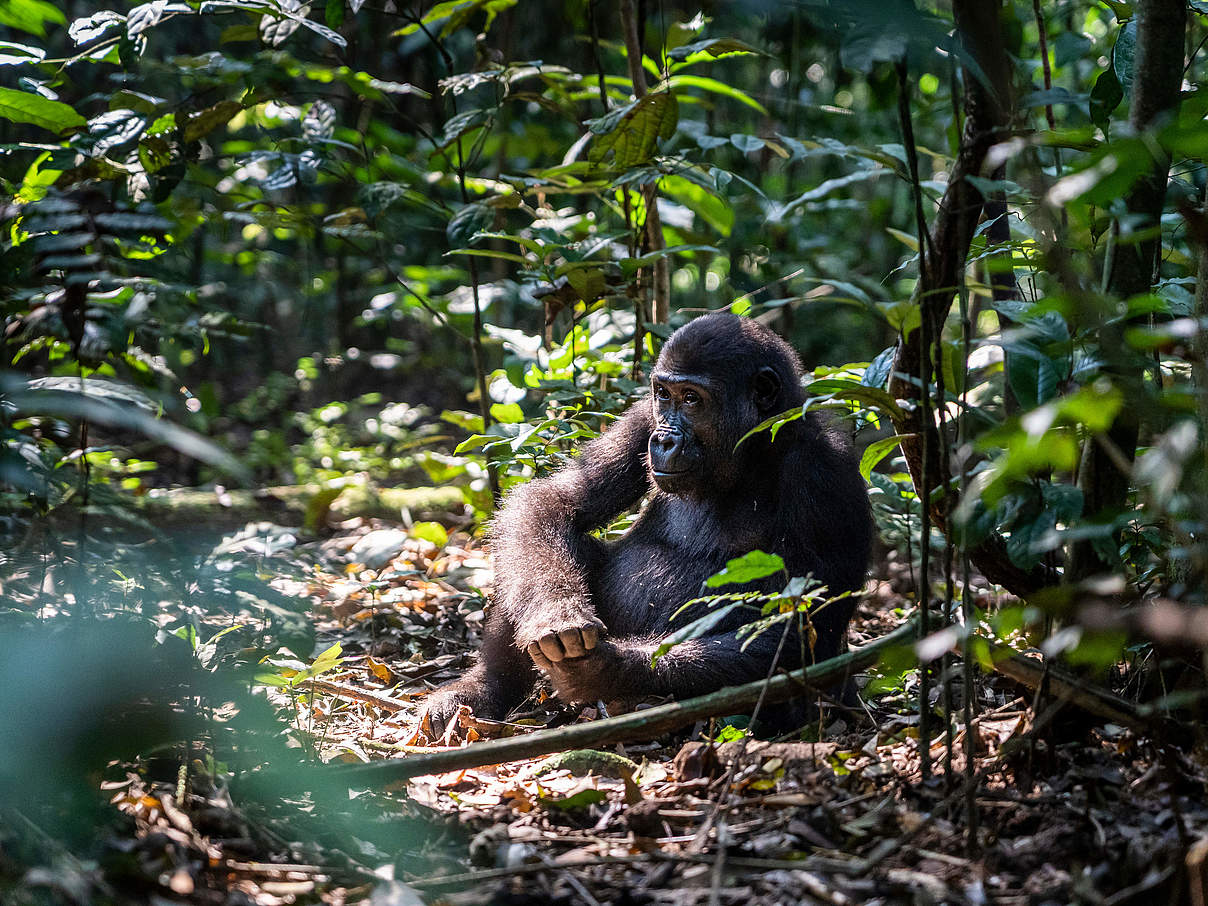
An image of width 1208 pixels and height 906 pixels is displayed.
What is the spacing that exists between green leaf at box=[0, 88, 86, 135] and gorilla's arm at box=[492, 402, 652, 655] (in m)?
2.55

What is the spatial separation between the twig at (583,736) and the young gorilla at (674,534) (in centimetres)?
90

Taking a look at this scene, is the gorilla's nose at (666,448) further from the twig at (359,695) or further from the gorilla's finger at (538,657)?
the twig at (359,695)

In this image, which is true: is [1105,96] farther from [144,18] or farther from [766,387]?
[144,18]

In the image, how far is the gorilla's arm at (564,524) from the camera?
14.2ft

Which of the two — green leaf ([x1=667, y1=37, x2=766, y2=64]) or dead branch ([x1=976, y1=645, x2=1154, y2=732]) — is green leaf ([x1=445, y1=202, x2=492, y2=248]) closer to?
green leaf ([x1=667, y1=37, x2=766, y2=64])

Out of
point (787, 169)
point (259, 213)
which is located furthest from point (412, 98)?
point (259, 213)

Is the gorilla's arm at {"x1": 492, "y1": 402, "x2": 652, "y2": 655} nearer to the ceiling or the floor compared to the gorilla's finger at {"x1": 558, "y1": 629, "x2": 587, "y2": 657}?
nearer to the ceiling

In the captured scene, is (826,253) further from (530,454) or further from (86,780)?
(86,780)

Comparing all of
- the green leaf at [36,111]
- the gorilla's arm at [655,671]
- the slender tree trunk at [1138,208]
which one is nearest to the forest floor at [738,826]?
the gorilla's arm at [655,671]

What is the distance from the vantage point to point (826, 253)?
961 cm

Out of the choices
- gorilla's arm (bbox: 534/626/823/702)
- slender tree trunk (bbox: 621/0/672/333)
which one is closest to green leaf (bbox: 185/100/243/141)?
slender tree trunk (bbox: 621/0/672/333)

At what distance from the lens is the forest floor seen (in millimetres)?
2334

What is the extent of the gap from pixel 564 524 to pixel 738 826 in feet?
7.39

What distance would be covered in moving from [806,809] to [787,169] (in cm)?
834
